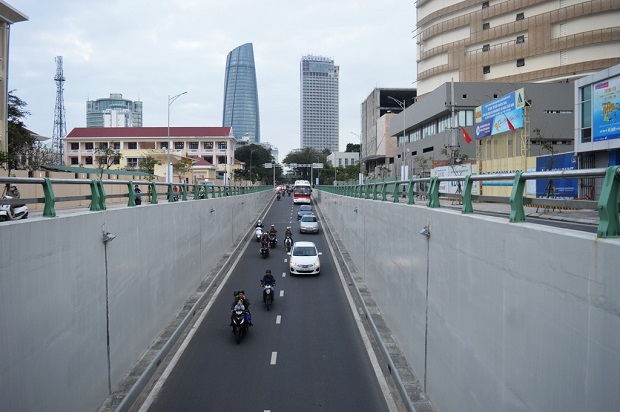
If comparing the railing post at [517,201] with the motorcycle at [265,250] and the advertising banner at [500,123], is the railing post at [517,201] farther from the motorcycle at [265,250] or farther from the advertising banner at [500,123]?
the advertising banner at [500,123]

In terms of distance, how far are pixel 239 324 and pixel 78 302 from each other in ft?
22.4

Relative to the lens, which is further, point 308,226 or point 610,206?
point 308,226

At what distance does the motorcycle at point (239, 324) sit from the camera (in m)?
14.5

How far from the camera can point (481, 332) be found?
684cm

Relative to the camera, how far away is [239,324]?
1449cm

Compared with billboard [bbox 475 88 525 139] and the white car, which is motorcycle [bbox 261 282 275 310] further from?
billboard [bbox 475 88 525 139]

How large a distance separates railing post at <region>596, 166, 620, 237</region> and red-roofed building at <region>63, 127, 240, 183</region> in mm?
65874

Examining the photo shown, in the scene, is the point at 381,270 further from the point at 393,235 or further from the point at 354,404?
the point at 354,404

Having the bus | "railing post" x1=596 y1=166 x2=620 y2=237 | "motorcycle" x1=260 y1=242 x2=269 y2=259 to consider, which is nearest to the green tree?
"motorcycle" x1=260 y1=242 x2=269 y2=259

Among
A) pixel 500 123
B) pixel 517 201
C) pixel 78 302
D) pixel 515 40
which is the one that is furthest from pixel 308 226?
pixel 515 40

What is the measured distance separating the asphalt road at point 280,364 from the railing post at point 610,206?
7.25 metres

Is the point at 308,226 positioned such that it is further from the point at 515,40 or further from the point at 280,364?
the point at 515,40

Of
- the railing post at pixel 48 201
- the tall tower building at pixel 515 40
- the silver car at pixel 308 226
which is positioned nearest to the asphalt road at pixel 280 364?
the railing post at pixel 48 201

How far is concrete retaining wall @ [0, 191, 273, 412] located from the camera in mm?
6117
